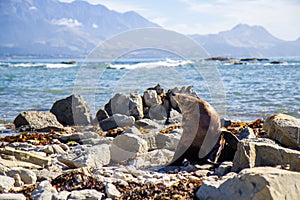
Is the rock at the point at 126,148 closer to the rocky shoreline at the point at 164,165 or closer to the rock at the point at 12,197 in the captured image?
the rocky shoreline at the point at 164,165

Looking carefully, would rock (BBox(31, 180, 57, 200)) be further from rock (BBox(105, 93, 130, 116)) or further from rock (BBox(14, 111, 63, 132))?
rock (BBox(105, 93, 130, 116))

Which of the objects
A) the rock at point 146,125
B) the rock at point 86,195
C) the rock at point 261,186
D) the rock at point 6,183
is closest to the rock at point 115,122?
the rock at point 146,125

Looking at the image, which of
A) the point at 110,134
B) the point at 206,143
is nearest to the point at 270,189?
the point at 206,143

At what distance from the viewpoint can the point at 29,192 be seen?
513 cm

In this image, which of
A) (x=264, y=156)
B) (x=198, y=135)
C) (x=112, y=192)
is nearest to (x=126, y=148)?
(x=198, y=135)

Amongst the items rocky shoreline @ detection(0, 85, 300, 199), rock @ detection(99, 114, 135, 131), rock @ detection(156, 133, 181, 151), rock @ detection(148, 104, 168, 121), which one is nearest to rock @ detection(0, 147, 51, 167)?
rocky shoreline @ detection(0, 85, 300, 199)

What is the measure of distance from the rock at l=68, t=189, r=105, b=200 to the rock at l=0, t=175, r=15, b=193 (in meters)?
0.99

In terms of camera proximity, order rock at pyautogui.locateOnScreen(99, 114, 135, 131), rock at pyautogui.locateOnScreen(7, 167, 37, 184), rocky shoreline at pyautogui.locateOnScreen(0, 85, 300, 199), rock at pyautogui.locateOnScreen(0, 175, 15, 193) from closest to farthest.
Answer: rocky shoreline at pyautogui.locateOnScreen(0, 85, 300, 199) → rock at pyautogui.locateOnScreen(0, 175, 15, 193) → rock at pyautogui.locateOnScreen(7, 167, 37, 184) → rock at pyautogui.locateOnScreen(99, 114, 135, 131)

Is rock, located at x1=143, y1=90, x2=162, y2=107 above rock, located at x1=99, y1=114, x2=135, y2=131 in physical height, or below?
above

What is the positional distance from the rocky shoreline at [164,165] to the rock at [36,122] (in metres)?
1.35

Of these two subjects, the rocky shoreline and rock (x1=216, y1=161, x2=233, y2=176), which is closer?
the rocky shoreline

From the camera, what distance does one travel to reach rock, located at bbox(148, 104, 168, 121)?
42.2ft

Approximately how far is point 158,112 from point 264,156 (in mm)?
7431

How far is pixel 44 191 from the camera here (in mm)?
4938
